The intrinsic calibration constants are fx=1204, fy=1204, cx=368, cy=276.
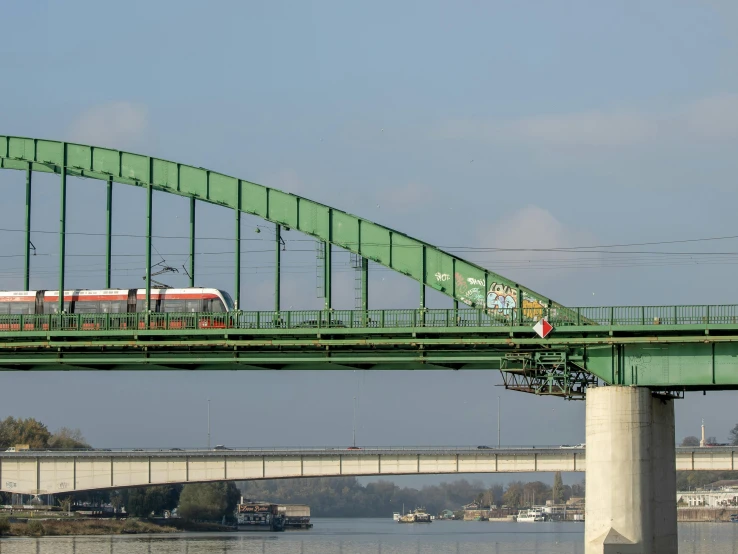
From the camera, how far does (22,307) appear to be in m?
79.6

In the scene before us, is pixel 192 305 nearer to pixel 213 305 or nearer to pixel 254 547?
pixel 213 305

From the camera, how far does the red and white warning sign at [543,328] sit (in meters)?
62.1

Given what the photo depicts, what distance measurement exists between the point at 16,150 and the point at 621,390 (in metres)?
43.3

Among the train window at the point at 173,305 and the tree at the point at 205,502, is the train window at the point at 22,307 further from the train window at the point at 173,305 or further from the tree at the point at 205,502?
the tree at the point at 205,502

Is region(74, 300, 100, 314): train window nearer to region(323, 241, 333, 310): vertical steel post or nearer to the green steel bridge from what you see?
the green steel bridge

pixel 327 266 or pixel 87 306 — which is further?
pixel 87 306

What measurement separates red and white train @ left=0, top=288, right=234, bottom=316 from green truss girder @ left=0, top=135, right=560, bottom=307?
688 cm

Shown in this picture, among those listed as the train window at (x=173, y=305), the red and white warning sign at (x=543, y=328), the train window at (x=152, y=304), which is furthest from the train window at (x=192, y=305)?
the red and white warning sign at (x=543, y=328)

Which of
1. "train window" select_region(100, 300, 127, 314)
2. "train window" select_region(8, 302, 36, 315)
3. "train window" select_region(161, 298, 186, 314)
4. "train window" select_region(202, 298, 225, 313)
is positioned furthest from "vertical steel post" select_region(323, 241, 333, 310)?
"train window" select_region(8, 302, 36, 315)

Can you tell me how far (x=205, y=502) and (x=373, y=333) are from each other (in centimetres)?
13480

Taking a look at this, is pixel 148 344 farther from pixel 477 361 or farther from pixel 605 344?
pixel 605 344

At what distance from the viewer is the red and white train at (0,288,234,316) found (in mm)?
77500

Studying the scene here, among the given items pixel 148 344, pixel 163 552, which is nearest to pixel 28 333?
pixel 148 344

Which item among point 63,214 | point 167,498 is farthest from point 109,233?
point 167,498
